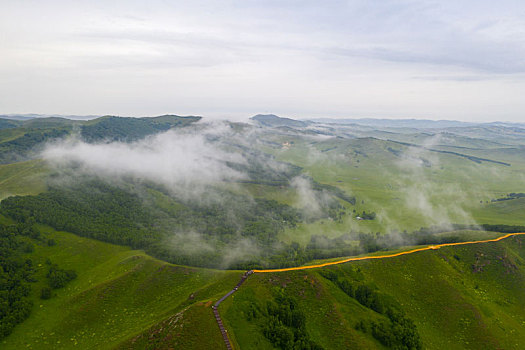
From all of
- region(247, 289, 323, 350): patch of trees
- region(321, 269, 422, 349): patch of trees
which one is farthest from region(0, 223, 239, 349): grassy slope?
region(321, 269, 422, 349): patch of trees

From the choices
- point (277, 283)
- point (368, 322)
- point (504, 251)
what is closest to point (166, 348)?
point (277, 283)

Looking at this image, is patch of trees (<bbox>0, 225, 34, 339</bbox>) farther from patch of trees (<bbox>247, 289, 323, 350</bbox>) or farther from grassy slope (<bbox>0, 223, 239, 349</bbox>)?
patch of trees (<bbox>247, 289, 323, 350</bbox>)

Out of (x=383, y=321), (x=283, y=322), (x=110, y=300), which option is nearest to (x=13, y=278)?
(x=110, y=300)

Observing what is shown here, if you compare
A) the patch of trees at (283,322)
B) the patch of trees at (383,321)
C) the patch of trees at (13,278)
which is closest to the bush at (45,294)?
the patch of trees at (13,278)

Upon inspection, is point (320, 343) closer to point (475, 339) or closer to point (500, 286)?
point (475, 339)

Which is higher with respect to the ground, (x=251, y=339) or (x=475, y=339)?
(x=251, y=339)

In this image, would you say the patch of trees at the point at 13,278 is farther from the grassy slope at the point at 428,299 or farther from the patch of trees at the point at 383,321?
the patch of trees at the point at 383,321
